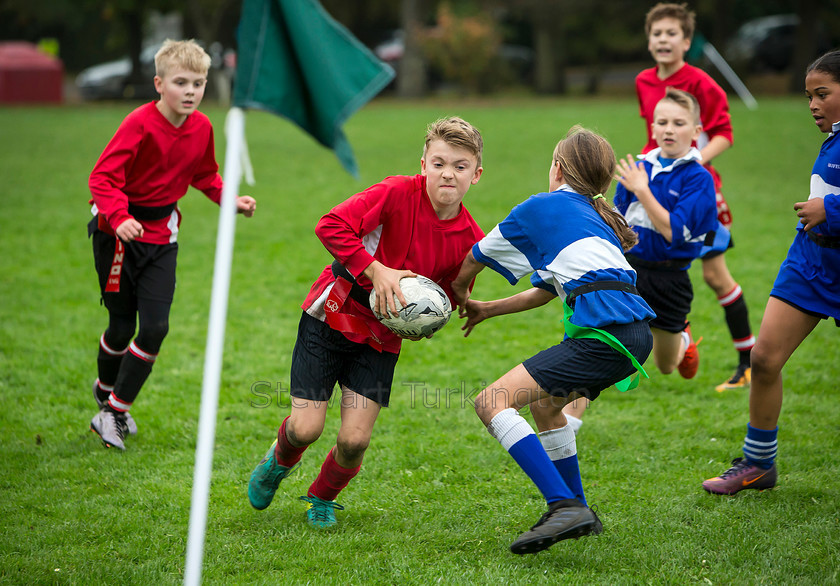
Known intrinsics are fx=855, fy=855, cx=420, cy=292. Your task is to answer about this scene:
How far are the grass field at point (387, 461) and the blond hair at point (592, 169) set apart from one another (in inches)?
55.1

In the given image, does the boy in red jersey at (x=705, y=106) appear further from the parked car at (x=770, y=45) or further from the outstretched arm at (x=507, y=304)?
the parked car at (x=770, y=45)

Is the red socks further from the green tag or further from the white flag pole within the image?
the green tag

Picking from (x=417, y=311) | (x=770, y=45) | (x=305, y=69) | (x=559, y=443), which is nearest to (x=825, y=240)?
(x=559, y=443)

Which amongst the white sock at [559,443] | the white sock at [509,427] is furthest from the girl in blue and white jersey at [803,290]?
the white sock at [509,427]

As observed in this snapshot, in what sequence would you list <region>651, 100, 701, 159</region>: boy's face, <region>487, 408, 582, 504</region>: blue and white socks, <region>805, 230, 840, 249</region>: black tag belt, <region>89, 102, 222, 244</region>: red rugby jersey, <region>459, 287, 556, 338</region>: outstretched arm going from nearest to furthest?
<region>487, 408, 582, 504</region>: blue and white socks → <region>805, 230, 840, 249</region>: black tag belt → <region>459, 287, 556, 338</region>: outstretched arm → <region>89, 102, 222, 244</region>: red rugby jersey → <region>651, 100, 701, 159</region>: boy's face

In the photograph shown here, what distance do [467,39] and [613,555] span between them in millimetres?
29617

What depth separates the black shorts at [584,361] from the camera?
3469mm

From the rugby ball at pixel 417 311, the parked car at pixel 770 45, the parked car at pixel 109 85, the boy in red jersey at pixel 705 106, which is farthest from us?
the parked car at pixel 770 45

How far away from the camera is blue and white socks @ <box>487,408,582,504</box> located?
342cm

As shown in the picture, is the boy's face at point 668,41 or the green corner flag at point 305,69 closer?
the green corner flag at point 305,69

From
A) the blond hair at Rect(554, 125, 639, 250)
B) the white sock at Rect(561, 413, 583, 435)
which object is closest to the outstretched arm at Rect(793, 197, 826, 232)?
the blond hair at Rect(554, 125, 639, 250)

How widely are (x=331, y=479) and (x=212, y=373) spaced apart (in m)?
1.16

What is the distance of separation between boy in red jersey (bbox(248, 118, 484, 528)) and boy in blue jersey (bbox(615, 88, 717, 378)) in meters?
1.34

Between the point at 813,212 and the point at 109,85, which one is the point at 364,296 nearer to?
the point at 813,212
